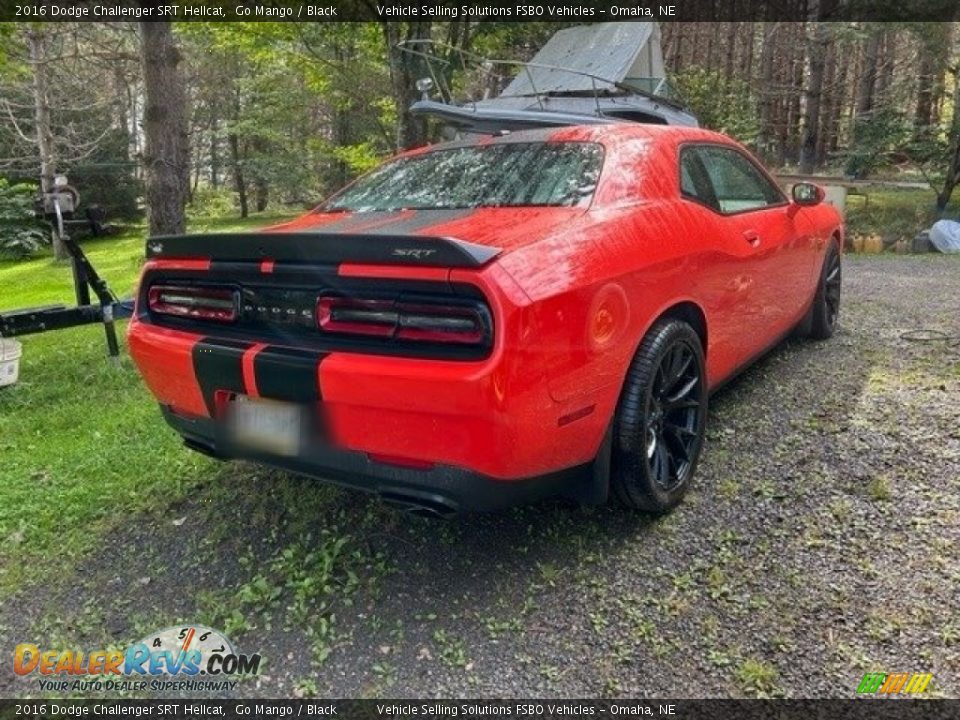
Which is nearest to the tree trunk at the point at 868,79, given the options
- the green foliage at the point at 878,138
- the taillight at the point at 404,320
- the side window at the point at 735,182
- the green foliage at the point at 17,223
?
the green foliage at the point at 878,138

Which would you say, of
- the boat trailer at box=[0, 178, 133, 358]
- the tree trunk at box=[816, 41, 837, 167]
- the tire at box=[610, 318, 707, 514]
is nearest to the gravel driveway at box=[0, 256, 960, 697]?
the tire at box=[610, 318, 707, 514]

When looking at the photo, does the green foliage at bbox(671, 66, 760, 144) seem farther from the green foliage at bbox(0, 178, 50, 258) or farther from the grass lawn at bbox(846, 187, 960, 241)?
the green foliage at bbox(0, 178, 50, 258)

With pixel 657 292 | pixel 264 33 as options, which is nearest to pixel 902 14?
pixel 264 33

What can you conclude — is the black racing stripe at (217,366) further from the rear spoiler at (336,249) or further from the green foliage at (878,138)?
the green foliage at (878,138)

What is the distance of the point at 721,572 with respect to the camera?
7.79 ft

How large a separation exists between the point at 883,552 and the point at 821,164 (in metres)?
19.8

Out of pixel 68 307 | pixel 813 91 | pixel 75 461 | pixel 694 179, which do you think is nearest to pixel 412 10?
pixel 68 307

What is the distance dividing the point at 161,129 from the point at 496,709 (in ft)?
19.4

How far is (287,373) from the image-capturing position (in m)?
2.21

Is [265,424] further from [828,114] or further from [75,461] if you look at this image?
[828,114]

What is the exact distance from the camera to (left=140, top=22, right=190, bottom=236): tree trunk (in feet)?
20.1

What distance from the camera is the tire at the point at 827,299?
471cm

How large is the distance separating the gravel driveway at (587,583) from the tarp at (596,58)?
24.8ft

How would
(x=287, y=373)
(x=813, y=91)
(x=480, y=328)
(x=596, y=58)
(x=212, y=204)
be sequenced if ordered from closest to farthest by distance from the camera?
1. (x=480, y=328)
2. (x=287, y=373)
3. (x=596, y=58)
4. (x=813, y=91)
5. (x=212, y=204)
